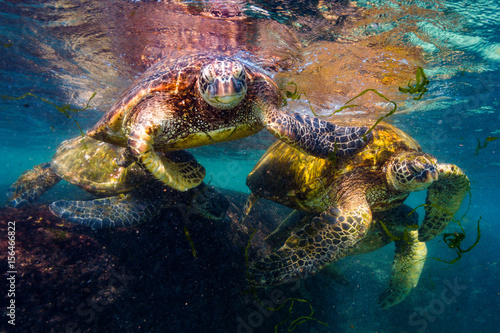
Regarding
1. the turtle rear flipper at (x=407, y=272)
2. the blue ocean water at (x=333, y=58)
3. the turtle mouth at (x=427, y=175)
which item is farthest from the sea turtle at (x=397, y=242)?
the turtle mouth at (x=427, y=175)

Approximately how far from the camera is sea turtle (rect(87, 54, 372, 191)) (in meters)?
2.61

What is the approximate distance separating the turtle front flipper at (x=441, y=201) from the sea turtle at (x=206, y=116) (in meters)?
2.32

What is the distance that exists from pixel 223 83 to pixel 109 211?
11.4 feet

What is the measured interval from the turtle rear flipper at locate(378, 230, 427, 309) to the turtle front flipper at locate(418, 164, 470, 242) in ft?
2.64

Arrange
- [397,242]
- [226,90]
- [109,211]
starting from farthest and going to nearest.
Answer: [397,242]
[109,211]
[226,90]

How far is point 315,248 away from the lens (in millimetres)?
3176

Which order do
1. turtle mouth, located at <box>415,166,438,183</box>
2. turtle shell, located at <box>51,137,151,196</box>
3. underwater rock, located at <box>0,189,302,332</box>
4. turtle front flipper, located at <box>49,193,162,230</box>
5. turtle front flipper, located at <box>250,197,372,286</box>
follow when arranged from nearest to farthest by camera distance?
turtle front flipper, located at <box>250,197,372,286</box> < underwater rock, located at <box>0,189,302,332</box> < turtle mouth, located at <box>415,166,438,183</box> < turtle front flipper, located at <box>49,193,162,230</box> < turtle shell, located at <box>51,137,151,196</box>

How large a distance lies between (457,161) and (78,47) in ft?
98.8

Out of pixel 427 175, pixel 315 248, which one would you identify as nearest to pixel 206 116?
pixel 315 248

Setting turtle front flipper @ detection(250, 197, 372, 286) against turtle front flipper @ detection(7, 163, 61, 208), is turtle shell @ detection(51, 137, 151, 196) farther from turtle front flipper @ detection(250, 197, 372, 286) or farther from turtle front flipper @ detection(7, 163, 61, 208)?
turtle front flipper @ detection(250, 197, 372, 286)

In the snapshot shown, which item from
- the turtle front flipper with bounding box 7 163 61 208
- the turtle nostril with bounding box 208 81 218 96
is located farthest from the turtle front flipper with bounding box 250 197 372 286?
the turtle front flipper with bounding box 7 163 61 208

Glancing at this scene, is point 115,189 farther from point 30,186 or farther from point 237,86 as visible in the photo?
point 237,86

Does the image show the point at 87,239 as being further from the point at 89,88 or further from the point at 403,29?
the point at 89,88

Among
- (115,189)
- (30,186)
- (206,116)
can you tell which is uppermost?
(206,116)
